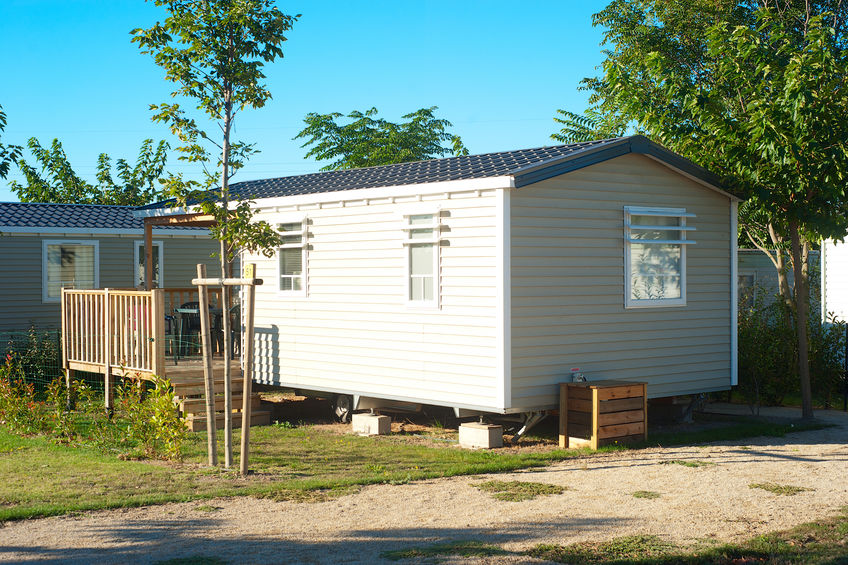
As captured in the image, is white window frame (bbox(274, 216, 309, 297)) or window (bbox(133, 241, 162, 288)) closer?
white window frame (bbox(274, 216, 309, 297))

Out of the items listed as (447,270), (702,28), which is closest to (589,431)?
(447,270)

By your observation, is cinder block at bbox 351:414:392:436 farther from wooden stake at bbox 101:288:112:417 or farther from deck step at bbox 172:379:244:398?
wooden stake at bbox 101:288:112:417

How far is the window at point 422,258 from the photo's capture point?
10.7m

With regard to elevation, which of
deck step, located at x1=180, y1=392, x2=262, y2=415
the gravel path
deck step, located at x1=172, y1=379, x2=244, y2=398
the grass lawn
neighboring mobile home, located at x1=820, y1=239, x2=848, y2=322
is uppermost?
neighboring mobile home, located at x1=820, y1=239, x2=848, y2=322

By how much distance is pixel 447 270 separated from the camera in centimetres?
1062

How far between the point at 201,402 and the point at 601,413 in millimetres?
4854

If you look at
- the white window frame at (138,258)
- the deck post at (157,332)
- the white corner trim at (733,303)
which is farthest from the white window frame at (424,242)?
the white window frame at (138,258)

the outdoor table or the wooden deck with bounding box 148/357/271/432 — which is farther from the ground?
the outdoor table

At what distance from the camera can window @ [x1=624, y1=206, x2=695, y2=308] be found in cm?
1109

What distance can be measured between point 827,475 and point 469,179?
451cm

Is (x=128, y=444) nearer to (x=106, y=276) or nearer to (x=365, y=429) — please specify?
(x=365, y=429)

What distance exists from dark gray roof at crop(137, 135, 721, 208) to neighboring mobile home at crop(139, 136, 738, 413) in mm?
34

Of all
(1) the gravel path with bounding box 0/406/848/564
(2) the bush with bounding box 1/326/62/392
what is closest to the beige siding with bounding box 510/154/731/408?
(1) the gravel path with bounding box 0/406/848/564

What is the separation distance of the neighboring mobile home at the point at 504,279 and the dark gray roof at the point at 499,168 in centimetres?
3
